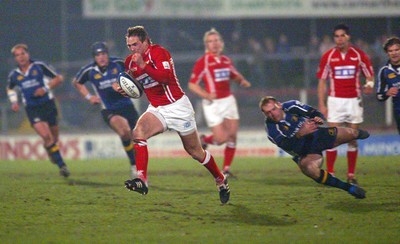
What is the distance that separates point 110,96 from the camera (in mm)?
13547

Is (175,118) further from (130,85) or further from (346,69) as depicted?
(346,69)

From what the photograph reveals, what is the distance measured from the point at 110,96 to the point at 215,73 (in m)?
2.02

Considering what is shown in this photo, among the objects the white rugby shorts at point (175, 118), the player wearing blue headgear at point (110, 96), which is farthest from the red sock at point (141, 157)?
the player wearing blue headgear at point (110, 96)

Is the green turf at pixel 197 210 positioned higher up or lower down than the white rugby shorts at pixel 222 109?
lower down

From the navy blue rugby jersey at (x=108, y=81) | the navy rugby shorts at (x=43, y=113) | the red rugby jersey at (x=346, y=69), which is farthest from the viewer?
the navy rugby shorts at (x=43, y=113)

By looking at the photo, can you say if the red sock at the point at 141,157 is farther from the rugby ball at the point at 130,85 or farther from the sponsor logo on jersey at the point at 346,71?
the sponsor logo on jersey at the point at 346,71

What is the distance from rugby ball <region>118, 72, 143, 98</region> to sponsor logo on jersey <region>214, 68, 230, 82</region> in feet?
14.5

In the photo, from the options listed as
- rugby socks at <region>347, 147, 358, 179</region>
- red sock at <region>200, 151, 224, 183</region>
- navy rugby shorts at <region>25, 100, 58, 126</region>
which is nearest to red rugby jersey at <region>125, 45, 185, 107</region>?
red sock at <region>200, 151, 224, 183</region>

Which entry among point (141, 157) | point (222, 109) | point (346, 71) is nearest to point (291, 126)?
point (141, 157)

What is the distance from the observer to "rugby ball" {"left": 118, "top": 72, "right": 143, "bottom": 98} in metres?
9.76

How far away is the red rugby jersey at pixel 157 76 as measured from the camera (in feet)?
31.6

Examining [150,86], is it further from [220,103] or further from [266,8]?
[266,8]

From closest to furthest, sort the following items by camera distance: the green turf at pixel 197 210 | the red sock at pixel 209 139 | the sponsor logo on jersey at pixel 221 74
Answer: the green turf at pixel 197 210 < the sponsor logo on jersey at pixel 221 74 < the red sock at pixel 209 139

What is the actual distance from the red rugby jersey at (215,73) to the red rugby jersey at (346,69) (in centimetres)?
213
